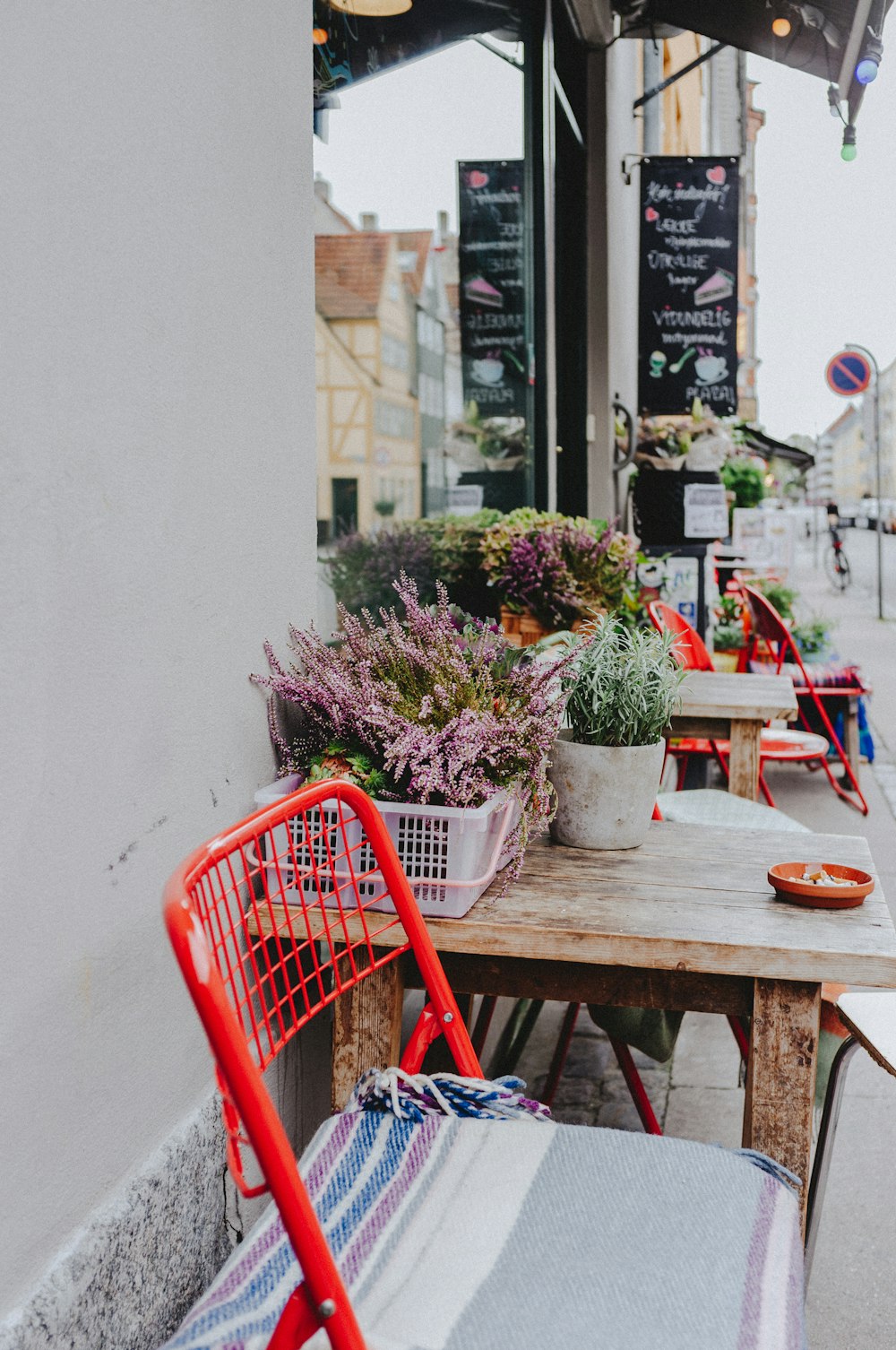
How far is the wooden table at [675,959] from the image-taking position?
1.79 meters

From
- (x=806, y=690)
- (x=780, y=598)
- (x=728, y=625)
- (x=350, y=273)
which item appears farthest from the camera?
(x=780, y=598)

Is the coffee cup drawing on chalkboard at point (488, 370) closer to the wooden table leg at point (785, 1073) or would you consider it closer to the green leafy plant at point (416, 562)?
the green leafy plant at point (416, 562)

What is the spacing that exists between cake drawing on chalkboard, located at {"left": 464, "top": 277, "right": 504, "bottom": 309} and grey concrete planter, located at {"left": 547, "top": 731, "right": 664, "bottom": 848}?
270cm

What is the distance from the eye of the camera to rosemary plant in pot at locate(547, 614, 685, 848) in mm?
2230

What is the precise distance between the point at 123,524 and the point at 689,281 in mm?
6380

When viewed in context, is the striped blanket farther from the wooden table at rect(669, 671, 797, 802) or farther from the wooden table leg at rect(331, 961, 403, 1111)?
the wooden table at rect(669, 671, 797, 802)

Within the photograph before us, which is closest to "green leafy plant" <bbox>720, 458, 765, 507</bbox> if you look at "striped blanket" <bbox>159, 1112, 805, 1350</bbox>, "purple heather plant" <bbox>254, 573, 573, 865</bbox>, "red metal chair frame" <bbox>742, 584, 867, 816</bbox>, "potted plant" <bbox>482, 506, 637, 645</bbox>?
"red metal chair frame" <bbox>742, 584, 867, 816</bbox>

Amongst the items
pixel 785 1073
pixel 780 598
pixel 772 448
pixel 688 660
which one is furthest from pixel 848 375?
pixel 785 1073

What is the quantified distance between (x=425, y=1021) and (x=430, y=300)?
9.42 feet

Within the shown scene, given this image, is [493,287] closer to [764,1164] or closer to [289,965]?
[289,965]

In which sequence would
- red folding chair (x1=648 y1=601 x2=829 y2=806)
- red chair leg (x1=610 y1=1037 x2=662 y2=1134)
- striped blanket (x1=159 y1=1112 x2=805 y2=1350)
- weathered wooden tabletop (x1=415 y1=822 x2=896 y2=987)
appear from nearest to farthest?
1. striped blanket (x1=159 y1=1112 x2=805 y2=1350)
2. weathered wooden tabletop (x1=415 y1=822 x2=896 y2=987)
3. red chair leg (x1=610 y1=1037 x2=662 y2=1134)
4. red folding chair (x1=648 y1=601 x2=829 y2=806)

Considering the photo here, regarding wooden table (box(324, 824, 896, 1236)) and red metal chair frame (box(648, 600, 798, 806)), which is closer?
wooden table (box(324, 824, 896, 1236))

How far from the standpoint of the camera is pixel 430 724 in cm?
198

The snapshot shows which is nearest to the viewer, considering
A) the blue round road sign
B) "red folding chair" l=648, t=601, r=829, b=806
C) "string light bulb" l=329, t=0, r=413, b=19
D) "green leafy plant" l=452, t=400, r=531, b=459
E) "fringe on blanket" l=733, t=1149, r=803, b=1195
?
"fringe on blanket" l=733, t=1149, r=803, b=1195
